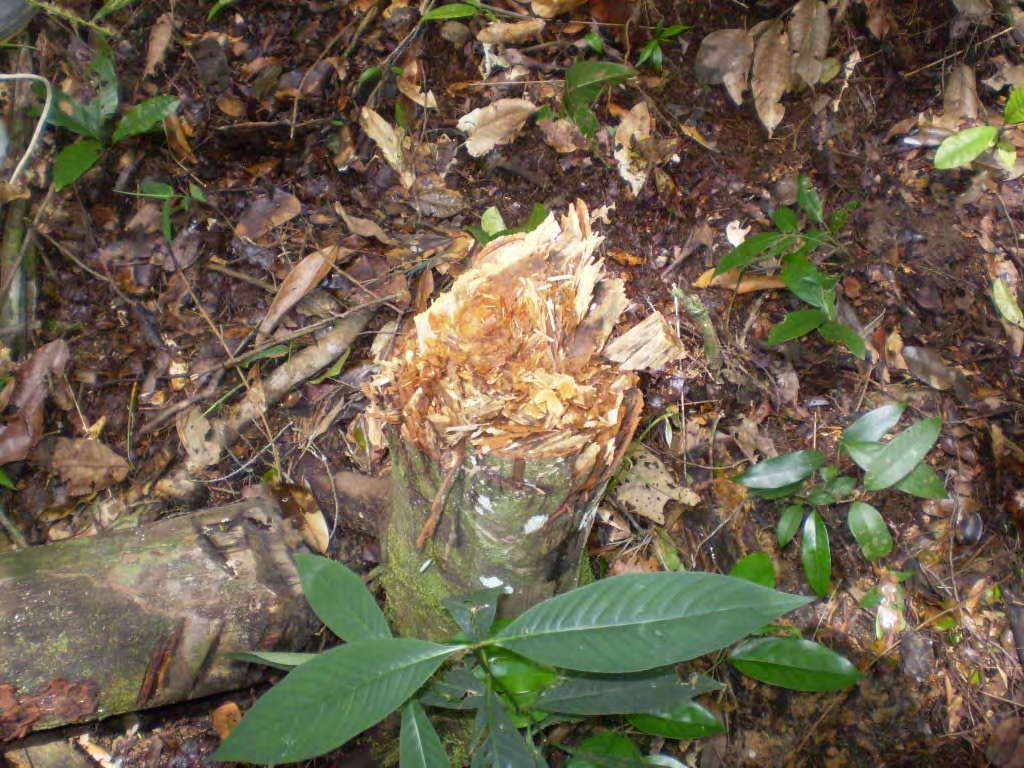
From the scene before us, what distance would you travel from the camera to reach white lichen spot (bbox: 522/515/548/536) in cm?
132

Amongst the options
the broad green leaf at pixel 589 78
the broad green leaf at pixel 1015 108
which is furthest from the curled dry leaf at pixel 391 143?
the broad green leaf at pixel 1015 108

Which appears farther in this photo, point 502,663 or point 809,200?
point 809,200

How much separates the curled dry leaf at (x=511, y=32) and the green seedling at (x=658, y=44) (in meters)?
0.37

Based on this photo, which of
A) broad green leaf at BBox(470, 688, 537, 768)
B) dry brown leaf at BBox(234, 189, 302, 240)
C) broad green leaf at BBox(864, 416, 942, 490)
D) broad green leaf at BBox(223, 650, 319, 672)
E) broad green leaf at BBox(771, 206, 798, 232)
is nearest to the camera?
broad green leaf at BBox(470, 688, 537, 768)

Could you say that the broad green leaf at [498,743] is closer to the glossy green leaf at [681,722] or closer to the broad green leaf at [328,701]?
the broad green leaf at [328,701]

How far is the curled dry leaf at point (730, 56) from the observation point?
2346 mm

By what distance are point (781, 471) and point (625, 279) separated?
0.77m

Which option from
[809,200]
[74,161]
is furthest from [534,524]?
[74,161]

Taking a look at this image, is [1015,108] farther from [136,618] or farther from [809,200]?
[136,618]

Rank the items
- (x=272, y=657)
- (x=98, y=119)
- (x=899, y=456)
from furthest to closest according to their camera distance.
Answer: (x=98, y=119)
(x=899, y=456)
(x=272, y=657)

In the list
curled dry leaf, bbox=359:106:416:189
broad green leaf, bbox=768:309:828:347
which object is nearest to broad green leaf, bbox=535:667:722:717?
broad green leaf, bbox=768:309:828:347

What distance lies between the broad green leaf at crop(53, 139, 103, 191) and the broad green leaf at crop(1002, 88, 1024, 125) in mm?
2951

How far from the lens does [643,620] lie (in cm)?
114

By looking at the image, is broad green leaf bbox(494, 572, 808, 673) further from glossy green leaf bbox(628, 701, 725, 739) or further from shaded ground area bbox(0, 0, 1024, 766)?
shaded ground area bbox(0, 0, 1024, 766)
